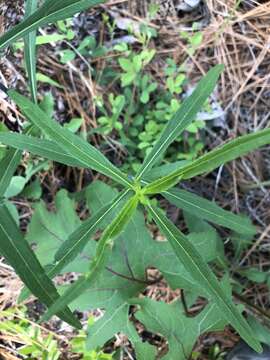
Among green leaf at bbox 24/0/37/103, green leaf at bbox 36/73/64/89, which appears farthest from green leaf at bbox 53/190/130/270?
green leaf at bbox 36/73/64/89

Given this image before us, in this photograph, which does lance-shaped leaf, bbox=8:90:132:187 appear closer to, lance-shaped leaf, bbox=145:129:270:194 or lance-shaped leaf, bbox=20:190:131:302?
lance-shaped leaf, bbox=20:190:131:302

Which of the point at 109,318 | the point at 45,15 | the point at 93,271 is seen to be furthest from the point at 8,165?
the point at 109,318

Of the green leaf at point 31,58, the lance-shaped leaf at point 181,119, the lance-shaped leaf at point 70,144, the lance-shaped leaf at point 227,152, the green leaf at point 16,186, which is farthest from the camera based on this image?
the green leaf at point 16,186

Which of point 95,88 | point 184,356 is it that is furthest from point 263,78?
point 184,356

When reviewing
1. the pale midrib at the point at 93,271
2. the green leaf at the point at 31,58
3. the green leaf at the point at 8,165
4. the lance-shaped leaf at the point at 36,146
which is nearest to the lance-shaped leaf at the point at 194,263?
the pale midrib at the point at 93,271

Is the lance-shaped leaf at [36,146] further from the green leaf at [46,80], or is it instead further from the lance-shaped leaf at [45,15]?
the green leaf at [46,80]

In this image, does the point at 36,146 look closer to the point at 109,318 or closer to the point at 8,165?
the point at 8,165

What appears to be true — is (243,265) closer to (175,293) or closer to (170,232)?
(175,293)
